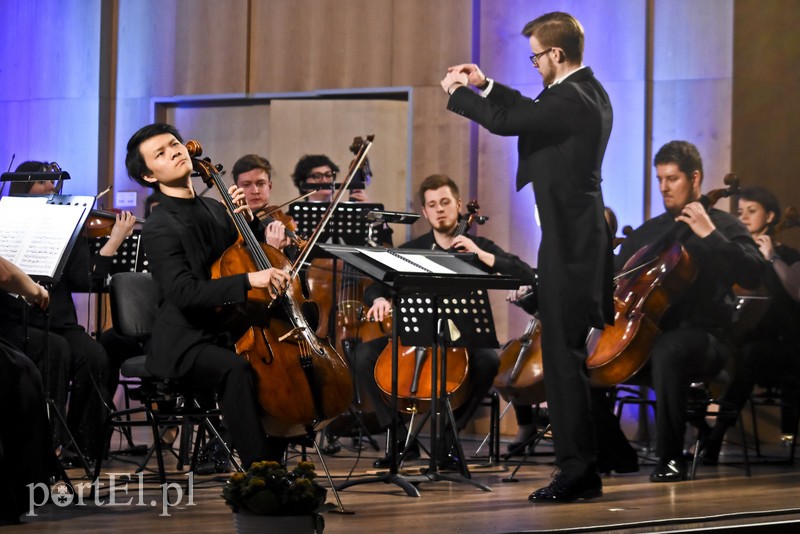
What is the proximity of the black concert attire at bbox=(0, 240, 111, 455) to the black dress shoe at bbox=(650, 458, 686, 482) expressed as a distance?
90.9 inches

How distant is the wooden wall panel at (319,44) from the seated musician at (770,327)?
2385 millimetres

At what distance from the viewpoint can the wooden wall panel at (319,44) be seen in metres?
6.87

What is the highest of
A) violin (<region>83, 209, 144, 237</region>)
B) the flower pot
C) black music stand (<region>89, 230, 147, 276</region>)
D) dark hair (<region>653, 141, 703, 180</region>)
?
dark hair (<region>653, 141, 703, 180</region>)

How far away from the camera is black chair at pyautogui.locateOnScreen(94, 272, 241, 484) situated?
12.7 ft

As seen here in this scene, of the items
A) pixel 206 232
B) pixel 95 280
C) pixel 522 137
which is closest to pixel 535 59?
pixel 522 137

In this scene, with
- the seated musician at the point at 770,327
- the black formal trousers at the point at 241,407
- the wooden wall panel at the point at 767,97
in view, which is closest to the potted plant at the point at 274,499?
the black formal trousers at the point at 241,407

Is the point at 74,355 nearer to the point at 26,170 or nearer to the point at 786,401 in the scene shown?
the point at 26,170

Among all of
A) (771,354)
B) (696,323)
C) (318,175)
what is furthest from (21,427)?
(771,354)

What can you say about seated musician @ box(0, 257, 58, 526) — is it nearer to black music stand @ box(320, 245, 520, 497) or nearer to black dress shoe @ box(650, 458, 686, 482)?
black music stand @ box(320, 245, 520, 497)

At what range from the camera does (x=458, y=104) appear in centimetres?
380

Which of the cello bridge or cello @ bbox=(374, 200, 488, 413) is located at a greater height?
the cello bridge

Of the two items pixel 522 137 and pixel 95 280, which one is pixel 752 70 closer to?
pixel 522 137

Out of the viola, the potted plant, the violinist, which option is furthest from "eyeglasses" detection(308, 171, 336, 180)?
the potted plant

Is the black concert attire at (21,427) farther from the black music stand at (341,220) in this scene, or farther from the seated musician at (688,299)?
the seated musician at (688,299)
